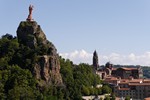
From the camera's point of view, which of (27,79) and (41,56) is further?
(41,56)

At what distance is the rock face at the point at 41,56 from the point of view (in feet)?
261

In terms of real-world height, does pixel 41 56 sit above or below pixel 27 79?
above

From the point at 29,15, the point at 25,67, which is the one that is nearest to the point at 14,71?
the point at 25,67

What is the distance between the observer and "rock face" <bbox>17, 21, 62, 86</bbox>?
261 feet

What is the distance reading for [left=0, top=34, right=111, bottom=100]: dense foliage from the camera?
7462 cm

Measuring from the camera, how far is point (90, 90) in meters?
91.9

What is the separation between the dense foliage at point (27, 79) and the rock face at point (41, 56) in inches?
38.8

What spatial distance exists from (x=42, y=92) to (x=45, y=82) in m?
2.53

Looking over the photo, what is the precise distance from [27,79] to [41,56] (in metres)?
6.03

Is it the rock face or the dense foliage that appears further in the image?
the rock face

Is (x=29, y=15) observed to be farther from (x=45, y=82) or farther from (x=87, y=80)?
(x=87, y=80)

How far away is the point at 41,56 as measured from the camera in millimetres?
80500

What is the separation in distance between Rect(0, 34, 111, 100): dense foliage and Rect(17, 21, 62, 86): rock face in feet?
3.23

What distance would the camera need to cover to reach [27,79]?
77438 millimetres
